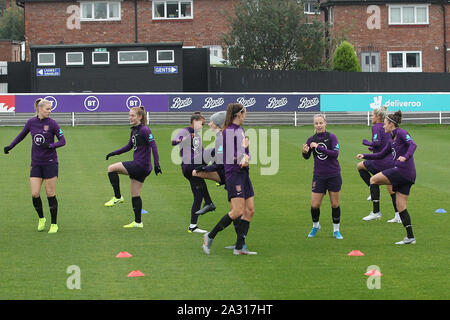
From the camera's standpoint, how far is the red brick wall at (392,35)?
5394 cm

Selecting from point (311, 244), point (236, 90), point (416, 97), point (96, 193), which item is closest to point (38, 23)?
point (236, 90)

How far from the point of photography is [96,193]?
19.2m

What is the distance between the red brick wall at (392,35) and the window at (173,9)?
8.87 m

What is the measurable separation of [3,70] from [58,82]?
50.4ft

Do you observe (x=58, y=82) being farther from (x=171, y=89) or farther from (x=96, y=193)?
(x=96, y=193)

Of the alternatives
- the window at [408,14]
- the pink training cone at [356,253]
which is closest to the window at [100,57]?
the window at [408,14]

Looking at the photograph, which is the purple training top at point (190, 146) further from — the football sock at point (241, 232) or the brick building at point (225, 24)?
Answer: the brick building at point (225, 24)

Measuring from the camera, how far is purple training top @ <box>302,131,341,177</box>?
12.9 m

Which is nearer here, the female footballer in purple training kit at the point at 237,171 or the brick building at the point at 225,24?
the female footballer in purple training kit at the point at 237,171

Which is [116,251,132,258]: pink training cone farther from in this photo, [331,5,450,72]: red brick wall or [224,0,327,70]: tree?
[331,5,450,72]: red brick wall

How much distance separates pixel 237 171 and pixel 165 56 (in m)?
32.7

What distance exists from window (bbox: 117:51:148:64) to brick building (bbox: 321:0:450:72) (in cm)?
1489

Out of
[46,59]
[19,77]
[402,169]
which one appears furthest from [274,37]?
[402,169]

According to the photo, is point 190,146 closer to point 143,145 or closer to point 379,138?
point 143,145
